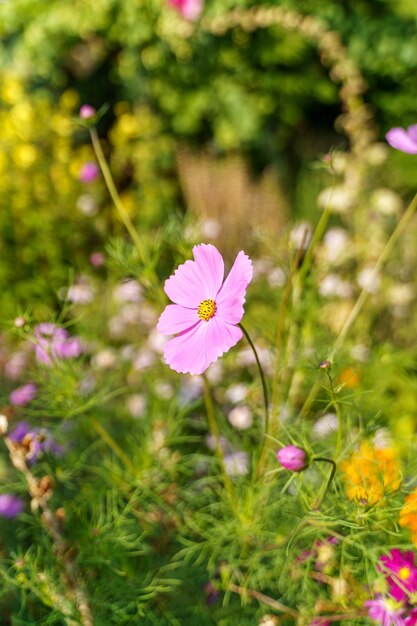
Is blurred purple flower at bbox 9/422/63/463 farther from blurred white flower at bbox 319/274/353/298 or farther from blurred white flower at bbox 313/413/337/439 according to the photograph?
blurred white flower at bbox 319/274/353/298

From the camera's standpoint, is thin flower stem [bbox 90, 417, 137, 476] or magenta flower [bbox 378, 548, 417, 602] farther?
thin flower stem [bbox 90, 417, 137, 476]

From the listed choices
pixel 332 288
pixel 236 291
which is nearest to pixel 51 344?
pixel 236 291

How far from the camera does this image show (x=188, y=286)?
69 centimetres

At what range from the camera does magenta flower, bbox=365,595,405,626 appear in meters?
0.71

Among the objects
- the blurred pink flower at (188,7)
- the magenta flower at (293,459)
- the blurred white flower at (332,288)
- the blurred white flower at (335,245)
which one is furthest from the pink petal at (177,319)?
the blurred pink flower at (188,7)

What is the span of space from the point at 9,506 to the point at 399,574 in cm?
60

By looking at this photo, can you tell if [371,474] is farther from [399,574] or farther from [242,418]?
[242,418]

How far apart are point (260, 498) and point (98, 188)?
1.95 metres

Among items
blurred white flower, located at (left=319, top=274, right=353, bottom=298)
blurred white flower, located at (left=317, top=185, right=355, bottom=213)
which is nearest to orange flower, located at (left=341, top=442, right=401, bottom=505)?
blurred white flower, located at (left=319, top=274, right=353, bottom=298)

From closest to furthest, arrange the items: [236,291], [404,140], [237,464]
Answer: [236,291], [404,140], [237,464]

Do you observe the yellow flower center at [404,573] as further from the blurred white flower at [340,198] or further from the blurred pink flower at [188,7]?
the blurred pink flower at [188,7]

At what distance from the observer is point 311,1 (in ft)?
10.4

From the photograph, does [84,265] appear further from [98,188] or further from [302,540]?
[302,540]

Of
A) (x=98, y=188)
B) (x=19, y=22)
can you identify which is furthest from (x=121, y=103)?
(x=98, y=188)
